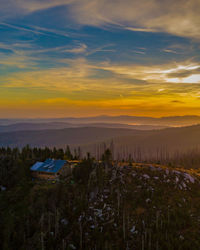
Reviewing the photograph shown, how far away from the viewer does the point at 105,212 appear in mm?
47250

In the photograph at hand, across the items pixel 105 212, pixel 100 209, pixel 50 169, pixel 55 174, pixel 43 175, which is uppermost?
pixel 50 169

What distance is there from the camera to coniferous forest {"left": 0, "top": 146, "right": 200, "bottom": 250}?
1604 inches

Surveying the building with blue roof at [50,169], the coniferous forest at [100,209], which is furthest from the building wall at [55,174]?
the coniferous forest at [100,209]

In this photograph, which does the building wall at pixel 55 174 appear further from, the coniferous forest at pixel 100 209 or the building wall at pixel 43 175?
the coniferous forest at pixel 100 209

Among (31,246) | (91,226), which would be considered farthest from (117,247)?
(31,246)

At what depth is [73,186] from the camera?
183 feet

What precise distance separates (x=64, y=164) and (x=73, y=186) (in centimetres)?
1172

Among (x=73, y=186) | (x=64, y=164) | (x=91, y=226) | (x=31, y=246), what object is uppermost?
(x=64, y=164)

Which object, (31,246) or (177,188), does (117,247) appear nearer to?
(31,246)

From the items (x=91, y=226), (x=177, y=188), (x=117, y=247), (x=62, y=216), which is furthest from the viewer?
(x=177, y=188)

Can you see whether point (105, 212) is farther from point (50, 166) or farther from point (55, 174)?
point (50, 166)

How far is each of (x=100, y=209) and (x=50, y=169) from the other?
2408 cm

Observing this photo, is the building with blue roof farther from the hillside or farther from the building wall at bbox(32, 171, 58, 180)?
the hillside

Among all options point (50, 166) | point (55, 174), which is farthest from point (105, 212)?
point (50, 166)
